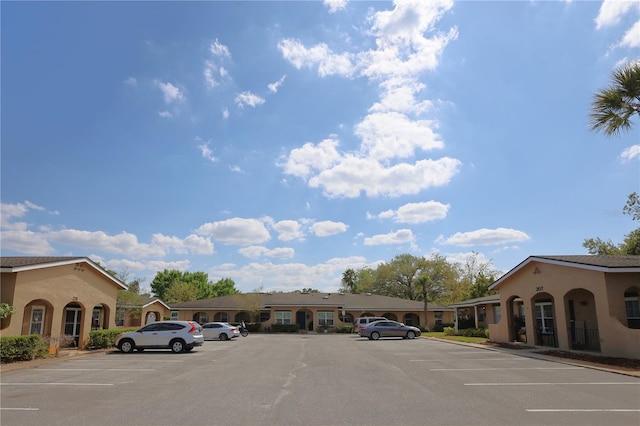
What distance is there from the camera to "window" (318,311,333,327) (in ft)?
153

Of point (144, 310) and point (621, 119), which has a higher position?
point (621, 119)

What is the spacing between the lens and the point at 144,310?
37.5 metres

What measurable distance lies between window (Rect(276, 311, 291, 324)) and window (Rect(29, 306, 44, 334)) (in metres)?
28.7

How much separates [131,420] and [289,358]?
11105 mm

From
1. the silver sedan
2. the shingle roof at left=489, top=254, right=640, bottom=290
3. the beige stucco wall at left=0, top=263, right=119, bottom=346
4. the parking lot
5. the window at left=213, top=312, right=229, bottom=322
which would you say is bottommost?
the silver sedan

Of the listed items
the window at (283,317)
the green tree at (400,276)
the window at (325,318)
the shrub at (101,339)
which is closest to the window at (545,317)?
the shrub at (101,339)

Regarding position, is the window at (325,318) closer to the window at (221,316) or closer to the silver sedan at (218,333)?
the window at (221,316)

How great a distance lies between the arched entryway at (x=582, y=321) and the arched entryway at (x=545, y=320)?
Answer: 87 centimetres

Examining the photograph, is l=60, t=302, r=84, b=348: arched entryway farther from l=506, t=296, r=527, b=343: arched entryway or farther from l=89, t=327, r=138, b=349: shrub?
l=506, t=296, r=527, b=343: arched entryway

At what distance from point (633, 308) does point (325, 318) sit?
31.6 meters

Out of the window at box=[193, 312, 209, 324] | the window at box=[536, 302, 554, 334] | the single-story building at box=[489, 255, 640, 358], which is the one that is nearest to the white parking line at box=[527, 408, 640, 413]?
the single-story building at box=[489, 255, 640, 358]

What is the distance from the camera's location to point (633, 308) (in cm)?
1881

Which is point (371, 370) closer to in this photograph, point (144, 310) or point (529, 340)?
point (529, 340)

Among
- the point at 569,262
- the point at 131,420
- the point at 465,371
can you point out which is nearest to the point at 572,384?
the point at 465,371
